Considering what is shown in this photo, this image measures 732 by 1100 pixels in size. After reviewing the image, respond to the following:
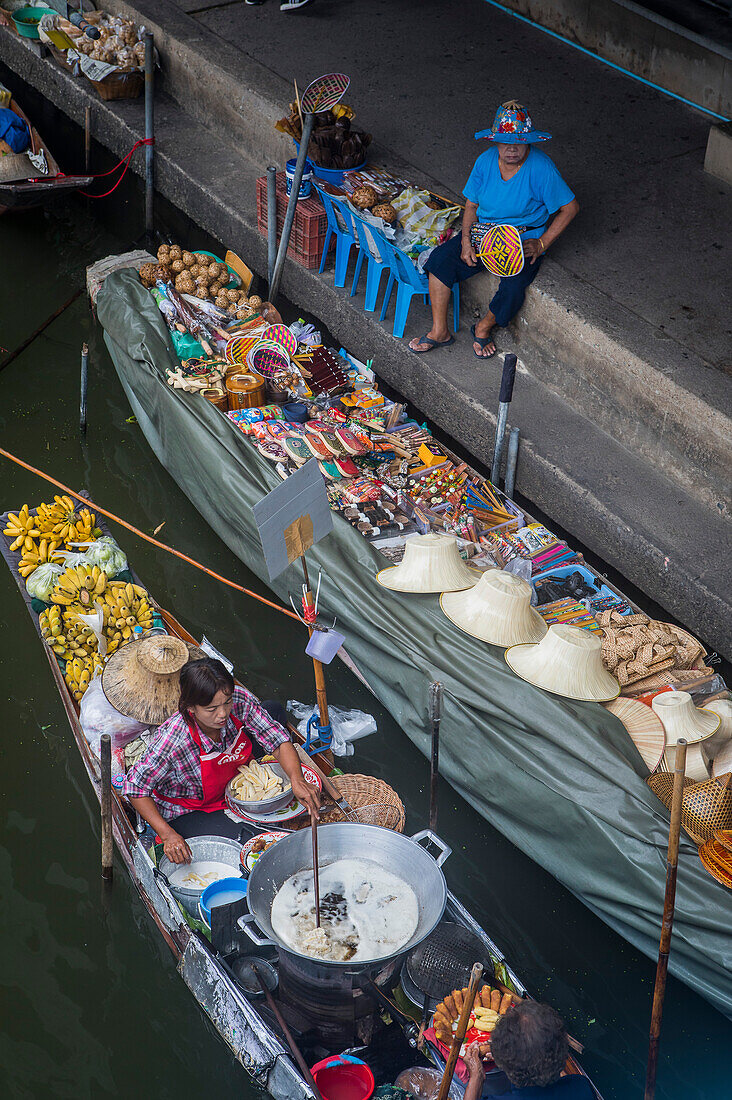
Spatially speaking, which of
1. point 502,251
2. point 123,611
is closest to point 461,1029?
point 123,611

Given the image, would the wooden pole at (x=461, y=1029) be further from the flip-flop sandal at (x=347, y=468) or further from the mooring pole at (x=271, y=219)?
the mooring pole at (x=271, y=219)

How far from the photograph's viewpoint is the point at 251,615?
668 centimetres

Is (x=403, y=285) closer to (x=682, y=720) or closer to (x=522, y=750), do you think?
(x=522, y=750)

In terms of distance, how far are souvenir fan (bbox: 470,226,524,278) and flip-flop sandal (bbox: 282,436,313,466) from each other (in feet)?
6.11

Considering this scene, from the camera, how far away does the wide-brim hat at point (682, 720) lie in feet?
15.6

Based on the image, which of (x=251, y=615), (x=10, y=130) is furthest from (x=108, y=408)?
(x=10, y=130)

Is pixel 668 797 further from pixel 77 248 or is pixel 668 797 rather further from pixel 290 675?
pixel 77 248

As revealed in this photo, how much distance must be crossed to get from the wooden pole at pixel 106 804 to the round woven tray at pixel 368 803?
0.83m

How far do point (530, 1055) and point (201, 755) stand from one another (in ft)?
5.98

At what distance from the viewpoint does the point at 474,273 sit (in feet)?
24.9

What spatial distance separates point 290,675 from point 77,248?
5975 millimetres

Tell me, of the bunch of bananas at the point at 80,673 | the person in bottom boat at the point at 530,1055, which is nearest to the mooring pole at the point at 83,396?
the bunch of bananas at the point at 80,673

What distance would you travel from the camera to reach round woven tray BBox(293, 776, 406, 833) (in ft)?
16.2

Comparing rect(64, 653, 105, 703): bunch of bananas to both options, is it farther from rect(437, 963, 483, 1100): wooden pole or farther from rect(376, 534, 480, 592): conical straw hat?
rect(437, 963, 483, 1100): wooden pole
